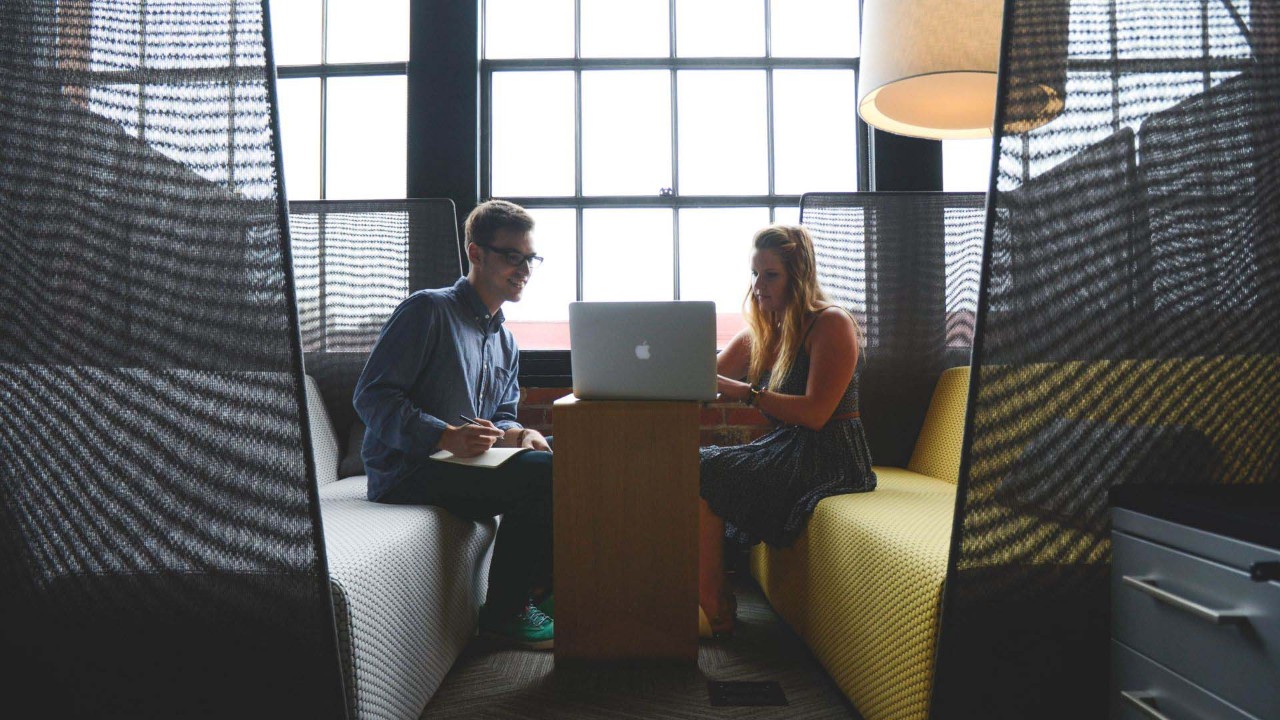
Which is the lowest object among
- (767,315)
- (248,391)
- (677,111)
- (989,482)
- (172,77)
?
(989,482)

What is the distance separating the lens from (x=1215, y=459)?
42.9 inches

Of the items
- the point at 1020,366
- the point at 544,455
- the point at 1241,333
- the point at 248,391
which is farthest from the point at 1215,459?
the point at 544,455

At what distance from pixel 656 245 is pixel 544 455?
1348 mm

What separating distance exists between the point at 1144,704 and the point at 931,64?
1406mm

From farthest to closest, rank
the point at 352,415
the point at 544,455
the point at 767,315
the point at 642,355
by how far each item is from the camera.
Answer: the point at 352,415
the point at 767,315
the point at 544,455
the point at 642,355

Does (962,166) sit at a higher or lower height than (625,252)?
higher

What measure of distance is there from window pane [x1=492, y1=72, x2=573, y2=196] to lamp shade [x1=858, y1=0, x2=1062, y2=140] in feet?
4.76

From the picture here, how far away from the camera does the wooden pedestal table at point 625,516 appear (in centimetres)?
198

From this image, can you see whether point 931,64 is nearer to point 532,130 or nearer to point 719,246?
point 719,246

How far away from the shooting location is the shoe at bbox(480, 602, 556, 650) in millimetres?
2178

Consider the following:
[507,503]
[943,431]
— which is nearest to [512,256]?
[507,503]

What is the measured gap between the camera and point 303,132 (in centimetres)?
330

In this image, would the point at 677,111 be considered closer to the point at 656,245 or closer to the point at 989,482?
the point at 656,245

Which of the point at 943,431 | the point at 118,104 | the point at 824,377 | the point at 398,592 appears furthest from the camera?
the point at 943,431
